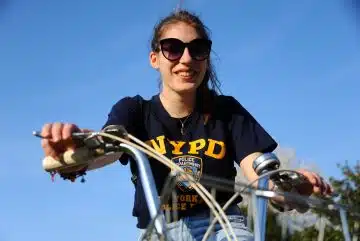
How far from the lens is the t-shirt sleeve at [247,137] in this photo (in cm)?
297

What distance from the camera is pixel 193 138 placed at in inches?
118

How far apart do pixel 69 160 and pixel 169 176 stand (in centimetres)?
61

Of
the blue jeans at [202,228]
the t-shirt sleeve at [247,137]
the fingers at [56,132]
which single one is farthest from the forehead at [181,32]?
the fingers at [56,132]

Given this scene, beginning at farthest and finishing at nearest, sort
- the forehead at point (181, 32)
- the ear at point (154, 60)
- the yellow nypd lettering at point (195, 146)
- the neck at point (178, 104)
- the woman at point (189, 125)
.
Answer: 1. the ear at point (154, 60)
2. the neck at point (178, 104)
3. the forehead at point (181, 32)
4. the yellow nypd lettering at point (195, 146)
5. the woman at point (189, 125)

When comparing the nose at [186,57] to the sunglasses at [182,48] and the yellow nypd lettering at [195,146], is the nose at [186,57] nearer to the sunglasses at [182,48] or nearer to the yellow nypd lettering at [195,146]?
the sunglasses at [182,48]

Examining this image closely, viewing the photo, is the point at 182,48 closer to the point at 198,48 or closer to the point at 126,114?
the point at 198,48

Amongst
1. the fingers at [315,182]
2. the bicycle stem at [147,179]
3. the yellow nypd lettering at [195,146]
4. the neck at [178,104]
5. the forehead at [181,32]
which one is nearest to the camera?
the bicycle stem at [147,179]

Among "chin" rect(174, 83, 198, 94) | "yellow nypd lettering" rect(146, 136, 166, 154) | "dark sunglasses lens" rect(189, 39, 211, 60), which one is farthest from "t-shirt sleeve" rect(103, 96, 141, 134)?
"dark sunglasses lens" rect(189, 39, 211, 60)

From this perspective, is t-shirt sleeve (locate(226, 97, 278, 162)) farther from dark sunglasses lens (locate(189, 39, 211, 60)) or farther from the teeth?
dark sunglasses lens (locate(189, 39, 211, 60))

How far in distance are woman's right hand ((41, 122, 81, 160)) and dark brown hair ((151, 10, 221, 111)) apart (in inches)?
53.4

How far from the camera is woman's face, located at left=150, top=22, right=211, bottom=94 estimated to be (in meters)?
2.84

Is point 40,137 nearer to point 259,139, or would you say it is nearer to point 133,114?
point 133,114

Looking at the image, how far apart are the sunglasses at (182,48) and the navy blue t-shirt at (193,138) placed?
41cm

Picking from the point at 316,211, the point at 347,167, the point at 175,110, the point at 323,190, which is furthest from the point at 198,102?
the point at 347,167
